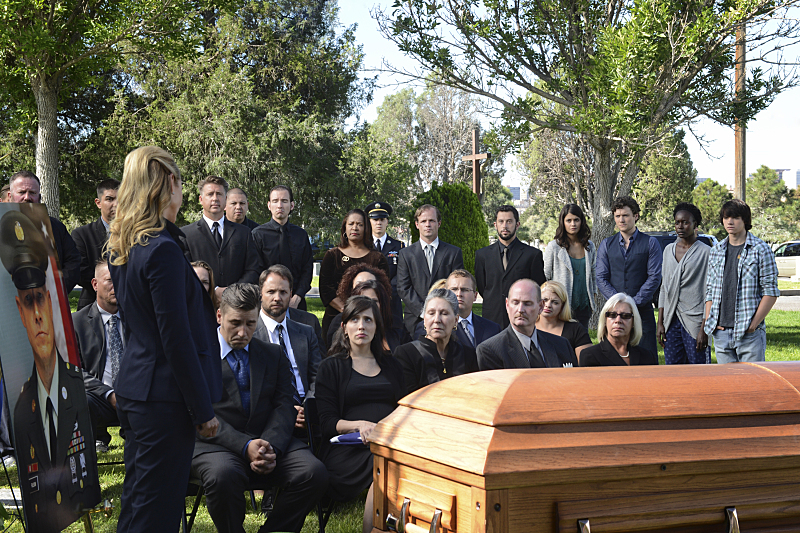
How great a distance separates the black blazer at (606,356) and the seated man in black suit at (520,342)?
0.19 metres

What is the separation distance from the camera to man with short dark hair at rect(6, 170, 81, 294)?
4.68 meters

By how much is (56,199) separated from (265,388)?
11.4m

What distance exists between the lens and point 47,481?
2922 mm

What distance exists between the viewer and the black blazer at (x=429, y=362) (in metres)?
4.12

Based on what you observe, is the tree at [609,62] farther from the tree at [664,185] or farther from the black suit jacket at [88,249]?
the tree at [664,185]

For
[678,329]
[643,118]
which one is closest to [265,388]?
[678,329]

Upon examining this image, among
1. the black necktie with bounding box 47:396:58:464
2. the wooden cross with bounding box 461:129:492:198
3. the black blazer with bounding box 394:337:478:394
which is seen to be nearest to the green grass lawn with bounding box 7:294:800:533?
the black blazer with bounding box 394:337:478:394

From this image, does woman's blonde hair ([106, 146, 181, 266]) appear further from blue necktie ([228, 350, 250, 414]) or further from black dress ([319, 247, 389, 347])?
black dress ([319, 247, 389, 347])

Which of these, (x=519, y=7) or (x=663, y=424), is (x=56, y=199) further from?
(x=663, y=424)

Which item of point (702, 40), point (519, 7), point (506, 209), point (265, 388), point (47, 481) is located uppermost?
point (519, 7)

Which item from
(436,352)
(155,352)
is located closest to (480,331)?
(436,352)

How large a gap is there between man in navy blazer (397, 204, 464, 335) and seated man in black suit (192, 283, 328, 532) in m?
2.35

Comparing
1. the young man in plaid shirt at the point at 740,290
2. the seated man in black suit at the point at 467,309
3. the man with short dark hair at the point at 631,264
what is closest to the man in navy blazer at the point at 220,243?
the seated man in black suit at the point at 467,309

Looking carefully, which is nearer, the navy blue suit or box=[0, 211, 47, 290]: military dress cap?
the navy blue suit
